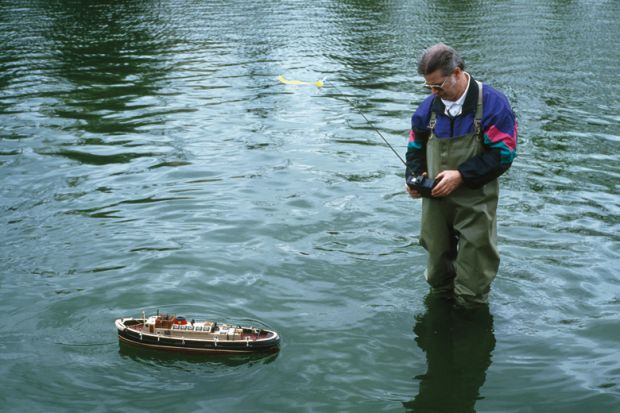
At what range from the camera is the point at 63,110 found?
711 inches

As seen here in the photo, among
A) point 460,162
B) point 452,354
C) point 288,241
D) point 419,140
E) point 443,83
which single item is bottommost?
point 452,354

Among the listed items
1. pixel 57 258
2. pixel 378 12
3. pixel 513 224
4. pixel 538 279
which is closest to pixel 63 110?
pixel 57 258

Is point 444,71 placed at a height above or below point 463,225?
above

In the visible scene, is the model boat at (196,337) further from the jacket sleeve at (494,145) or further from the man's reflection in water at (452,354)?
the jacket sleeve at (494,145)

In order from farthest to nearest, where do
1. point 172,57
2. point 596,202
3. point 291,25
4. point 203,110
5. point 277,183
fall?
1. point 291,25
2. point 172,57
3. point 203,110
4. point 277,183
5. point 596,202

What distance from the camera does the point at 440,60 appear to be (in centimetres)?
693

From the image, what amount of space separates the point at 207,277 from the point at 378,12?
25.9m

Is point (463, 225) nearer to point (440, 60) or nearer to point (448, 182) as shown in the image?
point (448, 182)

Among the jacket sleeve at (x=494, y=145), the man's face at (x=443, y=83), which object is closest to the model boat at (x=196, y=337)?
the jacket sleeve at (x=494, y=145)

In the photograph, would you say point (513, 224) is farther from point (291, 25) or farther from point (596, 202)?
point (291, 25)

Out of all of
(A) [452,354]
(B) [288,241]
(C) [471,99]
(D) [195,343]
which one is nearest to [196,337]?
(D) [195,343]

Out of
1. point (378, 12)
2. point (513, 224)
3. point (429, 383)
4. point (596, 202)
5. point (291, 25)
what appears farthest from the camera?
point (378, 12)

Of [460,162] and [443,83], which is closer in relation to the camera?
[443,83]

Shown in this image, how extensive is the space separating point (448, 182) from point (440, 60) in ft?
3.58
